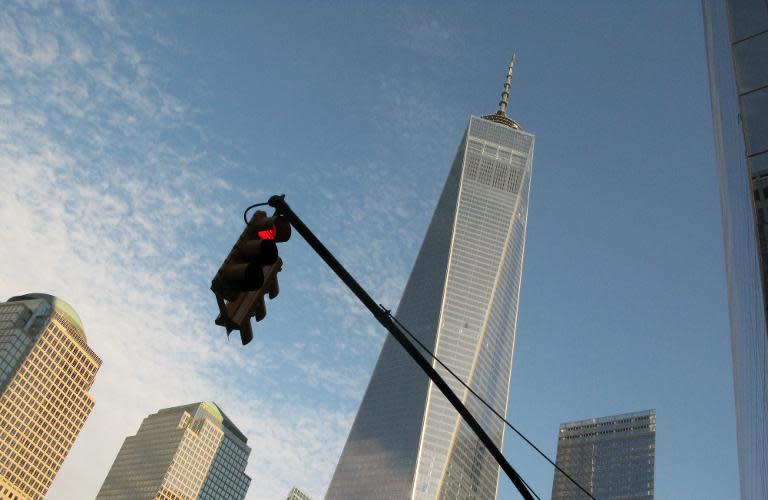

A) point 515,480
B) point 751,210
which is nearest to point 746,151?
point 751,210

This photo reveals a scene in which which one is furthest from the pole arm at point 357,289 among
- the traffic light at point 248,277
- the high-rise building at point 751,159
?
the high-rise building at point 751,159

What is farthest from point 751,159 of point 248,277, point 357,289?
point 248,277

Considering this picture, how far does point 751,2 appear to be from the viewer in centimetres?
1522

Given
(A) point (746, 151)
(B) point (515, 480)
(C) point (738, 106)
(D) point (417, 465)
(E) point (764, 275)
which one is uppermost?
(D) point (417, 465)

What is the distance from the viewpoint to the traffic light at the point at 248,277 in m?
6.30

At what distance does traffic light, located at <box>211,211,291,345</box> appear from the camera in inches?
248

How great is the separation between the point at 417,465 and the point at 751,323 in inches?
7124

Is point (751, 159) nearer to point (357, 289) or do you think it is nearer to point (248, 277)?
point (357, 289)

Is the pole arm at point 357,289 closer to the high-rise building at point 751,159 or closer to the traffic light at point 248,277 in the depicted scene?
the traffic light at point 248,277

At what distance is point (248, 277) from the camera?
633 cm

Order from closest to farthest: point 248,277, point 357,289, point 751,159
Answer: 1. point 248,277
2. point 357,289
3. point 751,159

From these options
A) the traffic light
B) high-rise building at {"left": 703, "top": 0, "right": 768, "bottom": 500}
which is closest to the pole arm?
the traffic light

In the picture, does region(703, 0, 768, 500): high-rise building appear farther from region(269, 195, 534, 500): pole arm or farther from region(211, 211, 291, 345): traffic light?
region(211, 211, 291, 345): traffic light

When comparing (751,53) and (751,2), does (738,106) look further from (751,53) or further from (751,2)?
(751,2)
